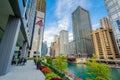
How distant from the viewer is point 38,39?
8669 centimetres

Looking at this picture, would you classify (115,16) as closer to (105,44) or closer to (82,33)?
(105,44)

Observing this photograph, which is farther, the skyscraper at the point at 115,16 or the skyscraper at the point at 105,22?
the skyscraper at the point at 105,22

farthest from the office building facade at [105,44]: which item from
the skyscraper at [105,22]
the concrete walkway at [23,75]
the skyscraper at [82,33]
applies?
the concrete walkway at [23,75]

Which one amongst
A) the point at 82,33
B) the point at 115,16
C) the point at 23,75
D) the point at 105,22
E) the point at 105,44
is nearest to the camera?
the point at 23,75

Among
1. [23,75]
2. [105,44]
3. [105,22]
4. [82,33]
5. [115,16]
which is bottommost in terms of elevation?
[23,75]

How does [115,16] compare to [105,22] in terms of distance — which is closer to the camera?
[115,16]

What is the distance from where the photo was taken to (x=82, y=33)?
134125 millimetres

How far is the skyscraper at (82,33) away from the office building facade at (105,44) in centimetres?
3604

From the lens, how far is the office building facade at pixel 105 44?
238 feet

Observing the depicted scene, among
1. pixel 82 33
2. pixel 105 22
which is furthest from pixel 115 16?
pixel 105 22

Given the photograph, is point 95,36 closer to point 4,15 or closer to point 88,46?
point 88,46

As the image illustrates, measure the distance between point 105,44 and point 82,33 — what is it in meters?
57.7

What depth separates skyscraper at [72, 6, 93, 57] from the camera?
4804 inches

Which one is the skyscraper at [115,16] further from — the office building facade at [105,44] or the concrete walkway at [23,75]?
the concrete walkway at [23,75]
